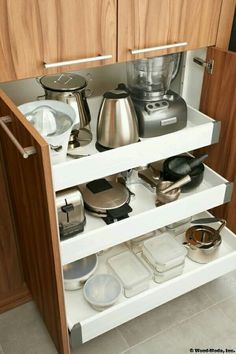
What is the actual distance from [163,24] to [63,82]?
0.39 m

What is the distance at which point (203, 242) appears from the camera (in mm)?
1667

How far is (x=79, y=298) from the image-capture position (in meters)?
1.54

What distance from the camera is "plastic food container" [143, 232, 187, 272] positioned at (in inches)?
62.8

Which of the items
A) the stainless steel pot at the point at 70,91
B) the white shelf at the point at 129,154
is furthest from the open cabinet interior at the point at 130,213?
the stainless steel pot at the point at 70,91

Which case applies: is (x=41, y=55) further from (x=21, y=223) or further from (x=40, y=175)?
(x=21, y=223)

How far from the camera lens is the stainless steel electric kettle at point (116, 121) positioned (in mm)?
1299

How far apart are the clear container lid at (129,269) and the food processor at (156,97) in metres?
0.55

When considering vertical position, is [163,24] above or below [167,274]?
above

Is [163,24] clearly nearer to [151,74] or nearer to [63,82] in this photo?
[151,74]

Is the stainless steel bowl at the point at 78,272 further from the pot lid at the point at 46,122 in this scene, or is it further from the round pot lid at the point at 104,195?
the pot lid at the point at 46,122

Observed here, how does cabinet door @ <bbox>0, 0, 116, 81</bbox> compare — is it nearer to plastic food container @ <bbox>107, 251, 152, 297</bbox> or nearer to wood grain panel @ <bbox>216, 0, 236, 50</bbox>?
wood grain panel @ <bbox>216, 0, 236, 50</bbox>

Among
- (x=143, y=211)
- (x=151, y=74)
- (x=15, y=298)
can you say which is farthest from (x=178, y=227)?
(x=15, y=298)

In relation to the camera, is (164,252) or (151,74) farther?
(164,252)

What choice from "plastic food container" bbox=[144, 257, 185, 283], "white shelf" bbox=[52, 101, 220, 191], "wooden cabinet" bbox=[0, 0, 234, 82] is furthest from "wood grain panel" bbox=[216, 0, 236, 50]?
"plastic food container" bbox=[144, 257, 185, 283]
